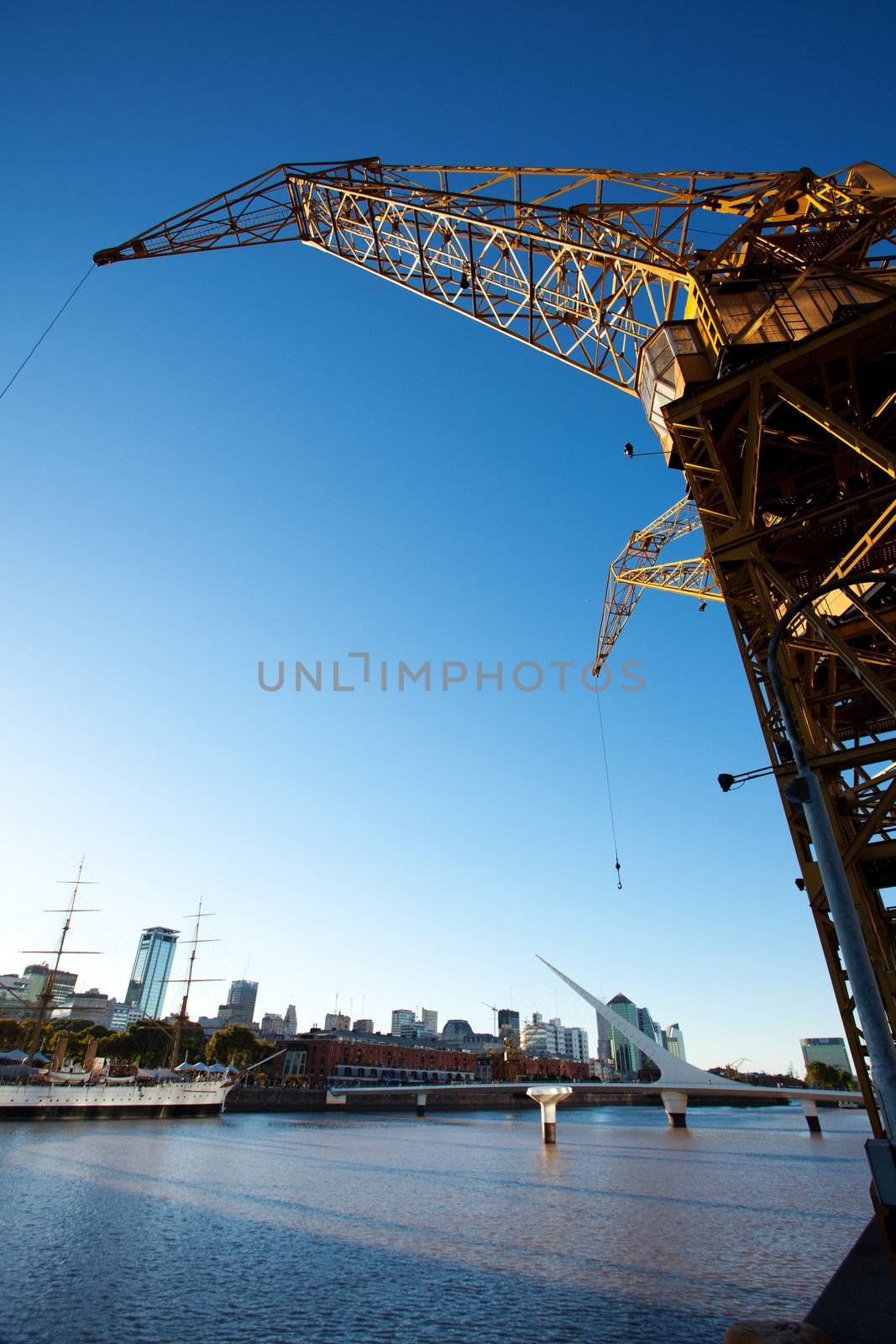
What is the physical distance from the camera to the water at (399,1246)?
1434cm

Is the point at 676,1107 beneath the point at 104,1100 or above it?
beneath

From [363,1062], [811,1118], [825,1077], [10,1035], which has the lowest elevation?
[811,1118]

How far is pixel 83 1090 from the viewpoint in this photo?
237ft

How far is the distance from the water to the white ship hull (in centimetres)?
2602

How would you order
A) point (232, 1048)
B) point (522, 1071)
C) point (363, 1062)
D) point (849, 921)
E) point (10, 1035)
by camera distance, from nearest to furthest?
point (849, 921) → point (10, 1035) → point (232, 1048) → point (363, 1062) → point (522, 1071)

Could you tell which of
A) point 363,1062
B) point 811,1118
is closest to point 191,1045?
point 363,1062

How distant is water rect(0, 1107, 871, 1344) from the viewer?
1434 cm

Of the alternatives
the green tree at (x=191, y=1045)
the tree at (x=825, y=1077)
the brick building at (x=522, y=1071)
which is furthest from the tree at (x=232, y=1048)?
the tree at (x=825, y=1077)

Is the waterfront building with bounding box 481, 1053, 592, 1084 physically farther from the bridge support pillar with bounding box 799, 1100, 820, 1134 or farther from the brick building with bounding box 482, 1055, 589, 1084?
the bridge support pillar with bounding box 799, 1100, 820, 1134

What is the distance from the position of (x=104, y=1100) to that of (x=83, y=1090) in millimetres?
2553

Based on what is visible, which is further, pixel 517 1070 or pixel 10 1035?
pixel 517 1070

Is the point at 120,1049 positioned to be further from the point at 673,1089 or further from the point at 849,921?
the point at 849,921

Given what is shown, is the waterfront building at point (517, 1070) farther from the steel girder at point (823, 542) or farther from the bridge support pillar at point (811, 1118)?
the steel girder at point (823, 542)

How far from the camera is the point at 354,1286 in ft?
54.7
